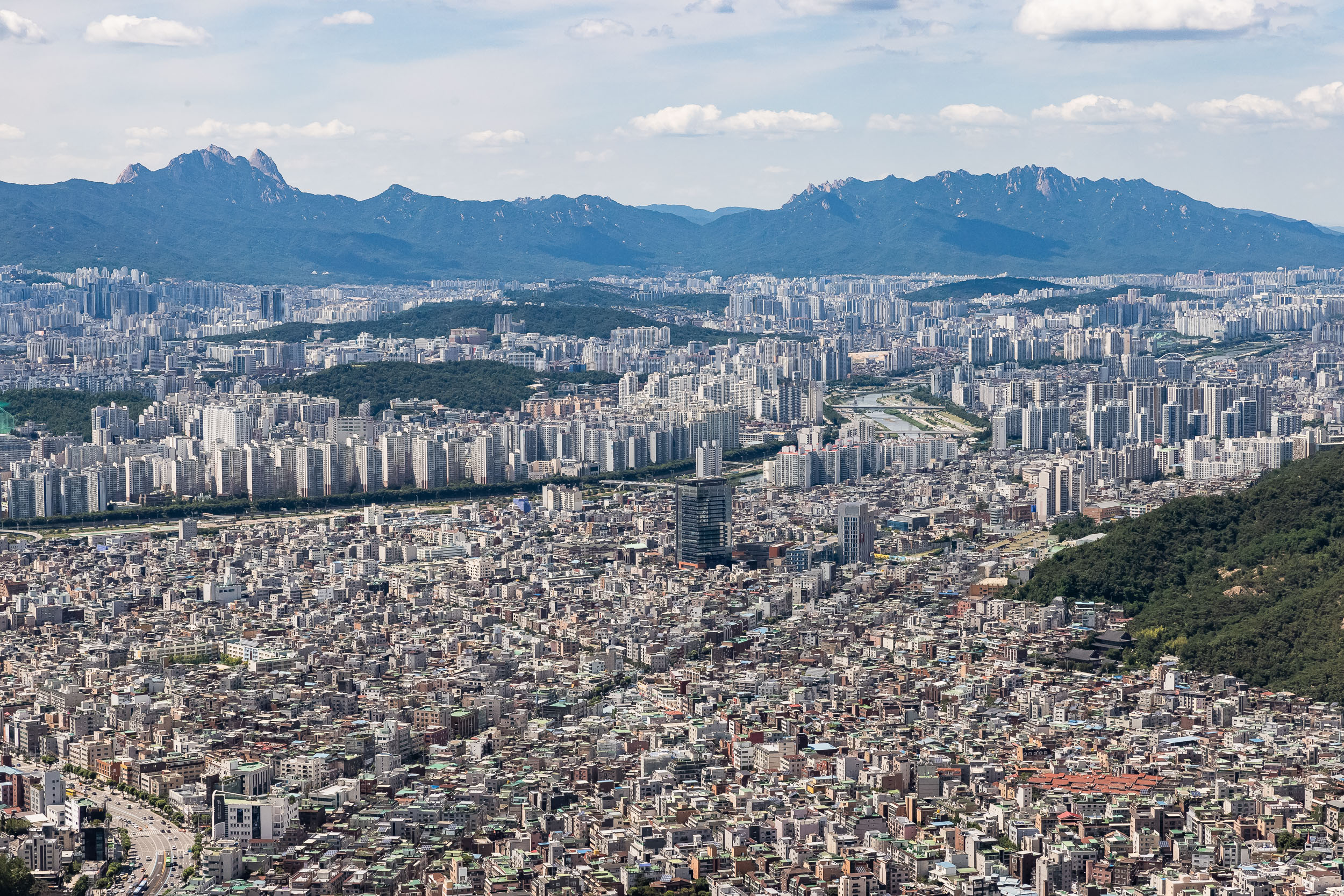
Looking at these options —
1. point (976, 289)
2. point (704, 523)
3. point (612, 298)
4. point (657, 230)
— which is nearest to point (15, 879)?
point (704, 523)

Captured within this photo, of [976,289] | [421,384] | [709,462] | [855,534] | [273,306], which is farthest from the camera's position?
[976,289]

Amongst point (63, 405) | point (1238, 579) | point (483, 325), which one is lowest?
point (1238, 579)

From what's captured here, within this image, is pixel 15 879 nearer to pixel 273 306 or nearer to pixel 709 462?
pixel 709 462

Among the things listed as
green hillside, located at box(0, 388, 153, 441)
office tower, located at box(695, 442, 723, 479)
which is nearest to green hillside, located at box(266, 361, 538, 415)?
green hillside, located at box(0, 388, 153, 441)

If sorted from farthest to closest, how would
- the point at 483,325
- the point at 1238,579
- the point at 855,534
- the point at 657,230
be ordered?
1. the point at 657,230
2. the point at 483,325
3. the point at 855,534
4. the point at 1238,579

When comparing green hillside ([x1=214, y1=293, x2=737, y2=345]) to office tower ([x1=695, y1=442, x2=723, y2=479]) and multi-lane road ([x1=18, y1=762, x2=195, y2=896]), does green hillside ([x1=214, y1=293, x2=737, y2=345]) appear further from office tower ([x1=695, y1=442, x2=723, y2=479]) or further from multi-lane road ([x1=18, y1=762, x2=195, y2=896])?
multi-lane road ([x1=18, y1=762, x2=195, y2=896])

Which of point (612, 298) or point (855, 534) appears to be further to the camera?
point (612, 298)

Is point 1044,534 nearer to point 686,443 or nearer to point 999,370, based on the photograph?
point 686,443

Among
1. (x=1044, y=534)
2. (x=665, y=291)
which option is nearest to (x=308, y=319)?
(x=665, y=291)
